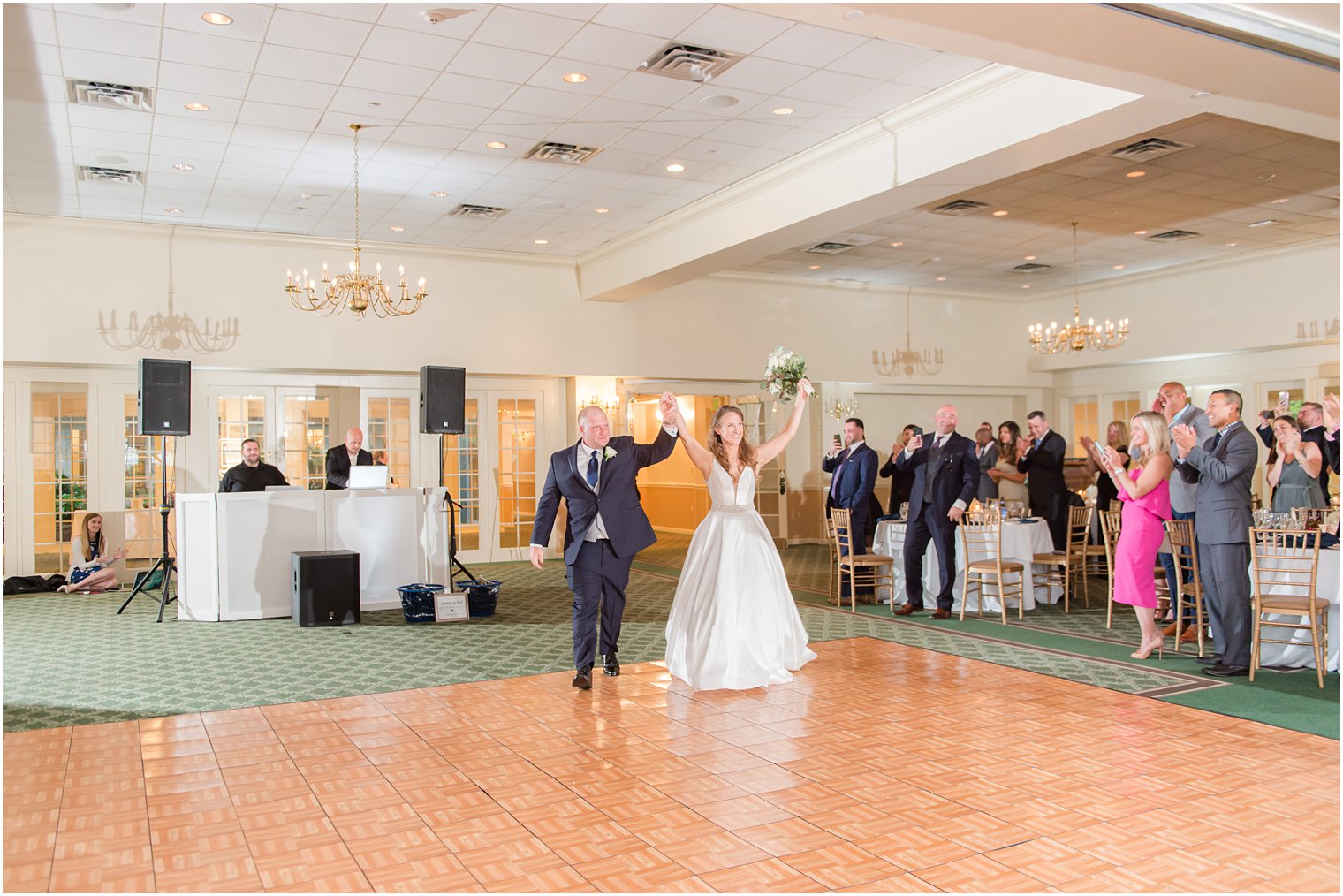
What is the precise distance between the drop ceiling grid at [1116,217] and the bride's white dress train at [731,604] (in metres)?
4.65

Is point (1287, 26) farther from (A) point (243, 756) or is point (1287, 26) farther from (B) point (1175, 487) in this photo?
(A) point (243, 756)

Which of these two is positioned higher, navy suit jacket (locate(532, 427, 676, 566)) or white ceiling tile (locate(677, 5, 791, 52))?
white ceiling tile (locate(677, 5, 791, 52))

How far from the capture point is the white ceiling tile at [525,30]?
6582mm

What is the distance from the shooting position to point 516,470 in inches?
573

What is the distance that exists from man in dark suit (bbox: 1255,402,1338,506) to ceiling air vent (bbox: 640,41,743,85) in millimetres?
5140

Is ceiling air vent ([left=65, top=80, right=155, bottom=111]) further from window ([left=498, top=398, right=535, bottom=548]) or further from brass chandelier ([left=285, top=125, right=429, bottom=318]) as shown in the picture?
window ([left=498, top=398, right=535, bottom=548])

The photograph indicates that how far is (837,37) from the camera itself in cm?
686

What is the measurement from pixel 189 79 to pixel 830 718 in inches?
245

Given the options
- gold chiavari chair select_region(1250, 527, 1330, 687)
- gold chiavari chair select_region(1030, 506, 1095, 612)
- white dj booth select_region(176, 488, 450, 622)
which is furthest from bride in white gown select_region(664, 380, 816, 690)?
white dj booth select_region(176, 488, 450, 622)

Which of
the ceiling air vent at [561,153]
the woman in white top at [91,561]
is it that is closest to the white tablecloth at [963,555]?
the ceiling air vent at [561,153]

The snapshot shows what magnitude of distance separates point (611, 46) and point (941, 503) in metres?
4.67

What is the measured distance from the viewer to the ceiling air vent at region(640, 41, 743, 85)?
23.5ft

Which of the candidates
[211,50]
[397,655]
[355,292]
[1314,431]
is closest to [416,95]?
[211,50]

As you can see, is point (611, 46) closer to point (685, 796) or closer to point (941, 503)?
point (941, 503)
